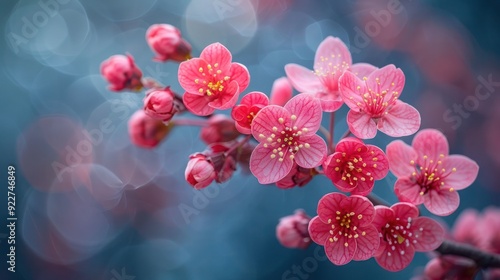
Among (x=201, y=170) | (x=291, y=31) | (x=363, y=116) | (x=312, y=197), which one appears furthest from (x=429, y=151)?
(x=291, y=31)

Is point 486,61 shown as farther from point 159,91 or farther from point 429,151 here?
point 159,91

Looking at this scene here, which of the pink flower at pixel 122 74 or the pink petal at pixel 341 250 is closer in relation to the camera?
the pink petal at pixel 341 250

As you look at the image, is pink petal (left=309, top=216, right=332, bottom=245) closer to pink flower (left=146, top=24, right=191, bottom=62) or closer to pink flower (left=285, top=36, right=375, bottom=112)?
pink flower (left=285, top=36, right=375, bottom=112)

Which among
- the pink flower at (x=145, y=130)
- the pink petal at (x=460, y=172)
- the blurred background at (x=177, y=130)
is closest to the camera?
the pink petal at (x=460, y=172)

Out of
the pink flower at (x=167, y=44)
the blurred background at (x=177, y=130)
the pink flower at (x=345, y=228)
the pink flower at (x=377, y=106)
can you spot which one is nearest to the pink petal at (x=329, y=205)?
the pink flower at (x=345, y=228)

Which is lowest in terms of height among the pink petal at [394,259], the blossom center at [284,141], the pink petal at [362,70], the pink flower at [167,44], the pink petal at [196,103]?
the pink petal at [394,259]

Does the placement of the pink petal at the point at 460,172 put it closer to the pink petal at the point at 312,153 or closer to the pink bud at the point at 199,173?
the pink petal at the point at 312,153
